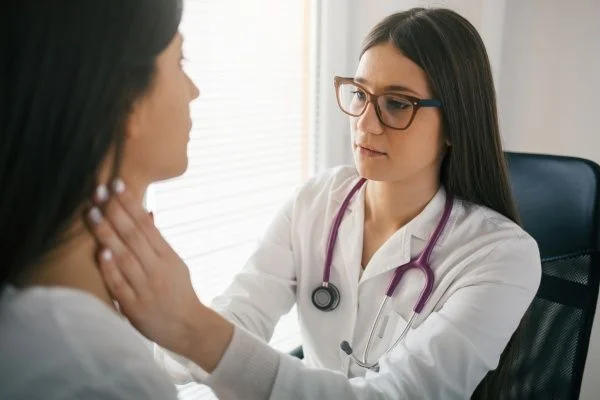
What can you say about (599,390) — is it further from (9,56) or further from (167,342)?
(9,56)

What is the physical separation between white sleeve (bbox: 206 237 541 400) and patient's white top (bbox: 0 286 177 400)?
26 cm

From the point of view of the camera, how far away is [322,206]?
137 cm

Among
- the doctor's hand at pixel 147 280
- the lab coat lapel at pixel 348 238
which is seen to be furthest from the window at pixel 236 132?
the doctor's hand at pixel 147 280

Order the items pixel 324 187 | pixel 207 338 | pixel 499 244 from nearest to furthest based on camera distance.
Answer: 1. pixel 207 338
2. pixel 499 244
3. pixel 324 187

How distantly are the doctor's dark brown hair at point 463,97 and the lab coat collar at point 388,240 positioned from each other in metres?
0.09

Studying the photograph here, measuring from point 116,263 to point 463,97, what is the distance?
0.77m

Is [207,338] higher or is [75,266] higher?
[75,266]

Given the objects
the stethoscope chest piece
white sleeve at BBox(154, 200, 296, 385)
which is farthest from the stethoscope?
white sleeve at BBox(154, 200, 296, 385)

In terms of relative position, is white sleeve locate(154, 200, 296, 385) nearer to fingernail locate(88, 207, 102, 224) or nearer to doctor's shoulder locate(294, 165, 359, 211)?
doctor's shoulder locate(294, 165, 359, 211)

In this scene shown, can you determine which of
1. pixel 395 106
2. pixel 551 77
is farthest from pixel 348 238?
pixel 551 77

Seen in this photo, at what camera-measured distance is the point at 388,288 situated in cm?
116

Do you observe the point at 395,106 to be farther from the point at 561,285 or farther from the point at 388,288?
the point at 561,285

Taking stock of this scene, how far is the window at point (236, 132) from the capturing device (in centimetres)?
143

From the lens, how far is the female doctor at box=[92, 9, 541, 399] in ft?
2.89
